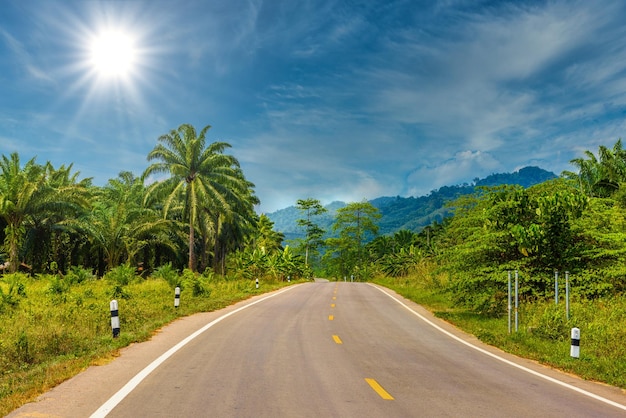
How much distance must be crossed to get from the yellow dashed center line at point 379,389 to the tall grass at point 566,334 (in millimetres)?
4811

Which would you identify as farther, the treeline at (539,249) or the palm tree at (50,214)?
the palm tree at (50,214)

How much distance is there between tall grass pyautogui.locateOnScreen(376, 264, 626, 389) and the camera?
1003 centimetres

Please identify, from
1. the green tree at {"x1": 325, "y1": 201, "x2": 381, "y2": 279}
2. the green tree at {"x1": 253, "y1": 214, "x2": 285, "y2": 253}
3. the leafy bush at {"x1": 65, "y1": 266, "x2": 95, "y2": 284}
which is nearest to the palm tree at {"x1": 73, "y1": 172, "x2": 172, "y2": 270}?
the leafy bush at {"x1": 65, "y1": 266, "x2": 95, "y2": 284}

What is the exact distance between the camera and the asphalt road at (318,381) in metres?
6.00

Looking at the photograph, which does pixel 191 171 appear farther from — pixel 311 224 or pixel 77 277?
pixel 311 224

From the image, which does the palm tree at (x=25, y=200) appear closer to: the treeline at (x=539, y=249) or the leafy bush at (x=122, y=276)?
the leafy bush at (x=122, y=276)

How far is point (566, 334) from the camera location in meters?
13.2

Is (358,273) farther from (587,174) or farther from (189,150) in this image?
(189,150)

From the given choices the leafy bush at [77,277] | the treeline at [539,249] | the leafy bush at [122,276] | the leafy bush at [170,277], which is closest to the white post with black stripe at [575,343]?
the treeline at [539,249]

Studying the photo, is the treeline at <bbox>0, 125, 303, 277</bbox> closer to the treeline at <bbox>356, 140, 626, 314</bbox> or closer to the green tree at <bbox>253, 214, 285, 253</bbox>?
the treeline at <bbox>356, 140, 626, 314</bbox>

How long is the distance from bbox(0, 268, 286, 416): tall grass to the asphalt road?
0.49m

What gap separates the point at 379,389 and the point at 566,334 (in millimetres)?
8721

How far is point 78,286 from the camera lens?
80.0 feet

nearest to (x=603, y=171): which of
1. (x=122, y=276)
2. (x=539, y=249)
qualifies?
(x=539, y=249)
